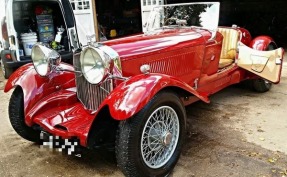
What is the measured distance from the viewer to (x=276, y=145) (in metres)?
3.22

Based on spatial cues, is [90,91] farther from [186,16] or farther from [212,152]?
[186,16]

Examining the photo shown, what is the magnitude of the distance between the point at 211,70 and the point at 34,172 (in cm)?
248

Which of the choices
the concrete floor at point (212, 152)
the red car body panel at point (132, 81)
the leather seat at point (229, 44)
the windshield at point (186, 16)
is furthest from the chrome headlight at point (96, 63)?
the leather seat at point (229, 44)

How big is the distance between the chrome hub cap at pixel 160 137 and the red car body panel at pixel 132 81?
0.85 feet

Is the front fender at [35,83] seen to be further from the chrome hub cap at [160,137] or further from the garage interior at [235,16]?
the garage interior at [235,16]

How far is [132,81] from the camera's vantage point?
8.28ft

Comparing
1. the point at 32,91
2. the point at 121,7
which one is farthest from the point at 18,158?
the point at 121,7

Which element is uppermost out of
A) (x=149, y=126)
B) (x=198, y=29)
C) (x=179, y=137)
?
(x=198, y=29)

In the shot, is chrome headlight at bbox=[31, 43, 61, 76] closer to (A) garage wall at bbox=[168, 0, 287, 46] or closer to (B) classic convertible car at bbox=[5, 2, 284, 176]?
(B) classic convertible car at bbox=[5, 2, 284, 176]

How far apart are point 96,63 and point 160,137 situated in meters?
0.86

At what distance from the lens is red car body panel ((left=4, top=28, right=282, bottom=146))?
8.02 ft

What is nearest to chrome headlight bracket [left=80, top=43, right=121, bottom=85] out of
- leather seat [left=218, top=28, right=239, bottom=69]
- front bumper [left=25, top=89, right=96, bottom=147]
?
front bumper [left=25, top=89, right=96, bottom=147]

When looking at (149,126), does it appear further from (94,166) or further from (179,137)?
(94,166)

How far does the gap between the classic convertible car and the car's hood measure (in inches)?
0.4
